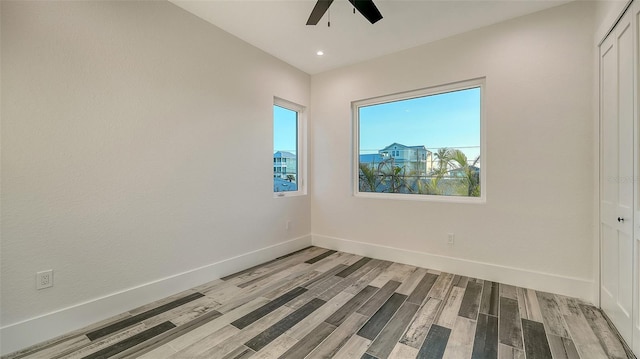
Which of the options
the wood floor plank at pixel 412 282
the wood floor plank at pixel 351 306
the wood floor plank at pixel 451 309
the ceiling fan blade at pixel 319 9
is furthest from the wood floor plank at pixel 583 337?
the ceiling fan blade at pixel 319 9

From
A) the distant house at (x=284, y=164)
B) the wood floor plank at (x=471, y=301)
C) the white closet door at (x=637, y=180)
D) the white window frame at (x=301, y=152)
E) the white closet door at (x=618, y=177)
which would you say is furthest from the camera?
the white window frame at (x=301, y=152)

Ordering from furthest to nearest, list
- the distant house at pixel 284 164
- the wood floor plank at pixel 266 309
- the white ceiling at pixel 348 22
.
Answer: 1. the distant house at pixel 284 164
2. the white ceiling at pixel 348 22
3. the wood floor plank at pixel 266 309

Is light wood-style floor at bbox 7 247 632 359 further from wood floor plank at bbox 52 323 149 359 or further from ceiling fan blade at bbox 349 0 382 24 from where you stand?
ceiling fan blade at bbox 349 0 382 24

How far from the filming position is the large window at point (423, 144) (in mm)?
3020

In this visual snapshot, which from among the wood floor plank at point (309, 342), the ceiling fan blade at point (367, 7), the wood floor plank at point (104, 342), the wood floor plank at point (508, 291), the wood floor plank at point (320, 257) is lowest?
the wood floor plank at point (104, 342)

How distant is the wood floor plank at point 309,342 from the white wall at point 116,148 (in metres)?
1.45

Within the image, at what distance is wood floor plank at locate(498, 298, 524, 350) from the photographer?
180 cm

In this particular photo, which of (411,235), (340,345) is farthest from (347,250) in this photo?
(340,345)

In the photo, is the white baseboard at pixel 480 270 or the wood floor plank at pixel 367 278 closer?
the white baseboard at pixel 480 270

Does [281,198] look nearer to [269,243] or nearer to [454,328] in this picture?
[269,243]

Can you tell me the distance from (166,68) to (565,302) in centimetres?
417

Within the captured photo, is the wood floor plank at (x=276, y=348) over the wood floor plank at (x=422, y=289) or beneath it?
beneath

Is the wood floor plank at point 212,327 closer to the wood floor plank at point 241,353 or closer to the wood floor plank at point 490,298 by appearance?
the wood floor plank at point 241,353

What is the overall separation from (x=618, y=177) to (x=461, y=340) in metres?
1.64
